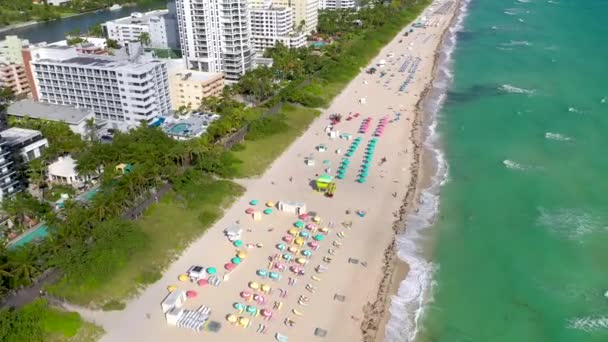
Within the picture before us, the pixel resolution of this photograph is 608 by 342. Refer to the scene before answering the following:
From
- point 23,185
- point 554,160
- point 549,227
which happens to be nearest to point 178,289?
point 23,185

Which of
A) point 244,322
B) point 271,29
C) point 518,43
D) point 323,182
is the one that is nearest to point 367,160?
point 323,182

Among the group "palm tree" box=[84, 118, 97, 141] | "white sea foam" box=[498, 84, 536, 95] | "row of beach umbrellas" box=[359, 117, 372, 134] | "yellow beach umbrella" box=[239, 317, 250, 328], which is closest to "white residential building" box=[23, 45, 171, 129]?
"palm tree" box=[84, 118, 97, 141]

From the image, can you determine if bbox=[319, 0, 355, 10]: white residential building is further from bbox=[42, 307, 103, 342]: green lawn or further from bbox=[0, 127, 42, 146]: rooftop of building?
bbox=[42, 307, 103, 342]: green lawn

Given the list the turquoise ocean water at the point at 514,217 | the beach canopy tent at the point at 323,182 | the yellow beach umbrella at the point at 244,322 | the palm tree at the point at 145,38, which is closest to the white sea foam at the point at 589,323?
the turquoise ocean water at the point at 514,217

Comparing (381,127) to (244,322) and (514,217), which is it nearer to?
(514,217)

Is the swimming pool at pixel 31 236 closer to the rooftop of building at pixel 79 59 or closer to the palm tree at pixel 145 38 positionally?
the rooftop of building at pixel 79 59

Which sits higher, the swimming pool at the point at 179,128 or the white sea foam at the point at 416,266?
the swimming pool at the point at 179,128
